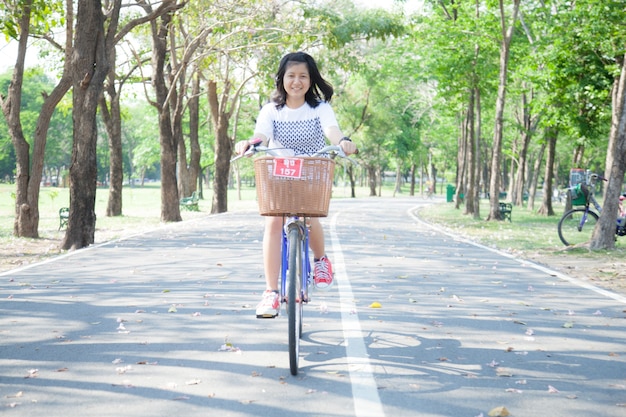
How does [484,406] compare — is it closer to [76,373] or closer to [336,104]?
[76,373]

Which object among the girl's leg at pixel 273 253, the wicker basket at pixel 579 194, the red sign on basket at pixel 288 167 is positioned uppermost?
the red sign on basket at pixel 288 167

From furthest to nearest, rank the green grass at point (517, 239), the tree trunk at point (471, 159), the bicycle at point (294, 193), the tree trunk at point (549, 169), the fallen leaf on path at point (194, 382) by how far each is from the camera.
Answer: the tree trunk at point (549, 169), the tree trunk at point (471, 159), the green grass at point (517, 239), the bicycle at point (294, 193), the fallen leaf on path at point (194, 382)

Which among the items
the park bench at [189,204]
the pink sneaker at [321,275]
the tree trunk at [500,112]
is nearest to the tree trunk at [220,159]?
the park bench at [189,204]

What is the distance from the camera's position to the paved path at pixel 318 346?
459 centimetres

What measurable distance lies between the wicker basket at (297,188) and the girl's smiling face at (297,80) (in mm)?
868

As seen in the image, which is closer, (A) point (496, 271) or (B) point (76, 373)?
(B) point (76, 373)

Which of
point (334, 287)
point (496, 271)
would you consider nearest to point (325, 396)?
point (334, 287)

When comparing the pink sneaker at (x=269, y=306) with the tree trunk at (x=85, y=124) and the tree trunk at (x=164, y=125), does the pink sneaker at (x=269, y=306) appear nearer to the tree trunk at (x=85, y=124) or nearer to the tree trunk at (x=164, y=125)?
the tree trunk at (x=85, y=124)

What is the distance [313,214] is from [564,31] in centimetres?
1864

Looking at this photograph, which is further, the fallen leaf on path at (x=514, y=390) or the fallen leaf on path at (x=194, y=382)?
the fallen leaf on path at (x=194, y=382)

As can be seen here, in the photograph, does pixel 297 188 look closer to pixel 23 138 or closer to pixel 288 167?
pixel 288 167

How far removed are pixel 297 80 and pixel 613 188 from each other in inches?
390

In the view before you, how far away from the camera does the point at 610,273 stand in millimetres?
11312

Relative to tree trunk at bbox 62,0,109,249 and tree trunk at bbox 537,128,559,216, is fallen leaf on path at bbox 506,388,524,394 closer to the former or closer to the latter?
tree trunk at bbox 62,0,109,249
